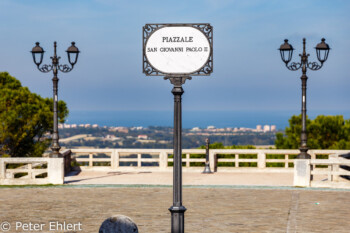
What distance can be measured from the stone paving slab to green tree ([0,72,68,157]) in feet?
42.6

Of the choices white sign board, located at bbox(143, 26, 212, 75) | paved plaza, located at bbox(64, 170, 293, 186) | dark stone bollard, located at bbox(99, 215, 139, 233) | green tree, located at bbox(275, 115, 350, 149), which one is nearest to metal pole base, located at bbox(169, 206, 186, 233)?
dark stone bollard, located at bbox(99, 215, 139, 233)

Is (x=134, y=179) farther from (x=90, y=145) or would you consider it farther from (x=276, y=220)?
(x=90, y=145)

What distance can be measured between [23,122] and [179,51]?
974 inches

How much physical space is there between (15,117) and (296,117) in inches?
888

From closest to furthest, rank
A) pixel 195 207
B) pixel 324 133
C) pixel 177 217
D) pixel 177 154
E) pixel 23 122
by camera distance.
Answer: pixel 177 154, pixel 177 217, pixel 195 207, pixel 23 122, pixel 324 133

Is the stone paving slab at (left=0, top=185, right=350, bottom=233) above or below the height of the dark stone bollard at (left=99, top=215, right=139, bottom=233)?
below

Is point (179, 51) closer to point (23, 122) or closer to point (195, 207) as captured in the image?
point (195, 207)

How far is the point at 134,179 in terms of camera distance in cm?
2241

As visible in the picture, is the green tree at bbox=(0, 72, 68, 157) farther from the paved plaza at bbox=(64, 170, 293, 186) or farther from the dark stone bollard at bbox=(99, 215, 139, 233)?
the dark stone bollard at bbox=(99, 215, 139, 233)

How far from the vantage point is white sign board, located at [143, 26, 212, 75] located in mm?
9242

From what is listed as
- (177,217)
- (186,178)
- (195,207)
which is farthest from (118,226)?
(186,178)

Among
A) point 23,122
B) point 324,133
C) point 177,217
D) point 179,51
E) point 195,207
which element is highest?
point 179,51

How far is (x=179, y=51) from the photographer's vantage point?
927 cm

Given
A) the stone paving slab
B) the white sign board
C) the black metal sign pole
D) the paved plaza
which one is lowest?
the stone paving slab
